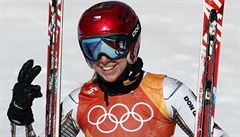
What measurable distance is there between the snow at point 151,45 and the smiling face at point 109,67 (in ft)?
8.09

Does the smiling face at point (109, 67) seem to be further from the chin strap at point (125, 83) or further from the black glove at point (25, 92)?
the black glove at point (25, 92)

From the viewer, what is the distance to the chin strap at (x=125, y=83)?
820 centimetres

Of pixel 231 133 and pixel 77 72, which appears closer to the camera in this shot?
pixel 231 133

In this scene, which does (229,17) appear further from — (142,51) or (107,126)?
(107,126)

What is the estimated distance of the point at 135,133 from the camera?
8.23 metres

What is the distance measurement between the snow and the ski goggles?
2576mm

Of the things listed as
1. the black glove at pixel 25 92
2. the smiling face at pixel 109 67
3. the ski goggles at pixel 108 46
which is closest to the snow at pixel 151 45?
the black glove at pixel 25 92

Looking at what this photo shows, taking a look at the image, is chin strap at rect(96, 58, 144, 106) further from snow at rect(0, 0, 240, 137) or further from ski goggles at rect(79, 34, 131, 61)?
snow at rect(0, 0, 240, 137)

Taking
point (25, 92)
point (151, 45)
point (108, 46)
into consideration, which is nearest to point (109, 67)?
point (108, 46)

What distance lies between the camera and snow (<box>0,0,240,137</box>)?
11742 mm

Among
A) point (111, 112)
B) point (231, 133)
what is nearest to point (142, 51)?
point (231, 133)

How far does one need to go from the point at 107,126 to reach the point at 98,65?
0.58 m

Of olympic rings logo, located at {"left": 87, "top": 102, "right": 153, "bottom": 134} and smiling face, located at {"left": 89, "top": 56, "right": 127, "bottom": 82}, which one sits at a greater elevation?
smiling face, located at {"left": 89, "top": 56, "right": 127, "bottom": 82}

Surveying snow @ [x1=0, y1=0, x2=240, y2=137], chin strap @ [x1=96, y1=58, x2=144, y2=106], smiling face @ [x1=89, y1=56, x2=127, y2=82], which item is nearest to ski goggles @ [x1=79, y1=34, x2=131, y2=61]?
smiling face @ [x1=89, y1=56, x2=127, y2=82]
